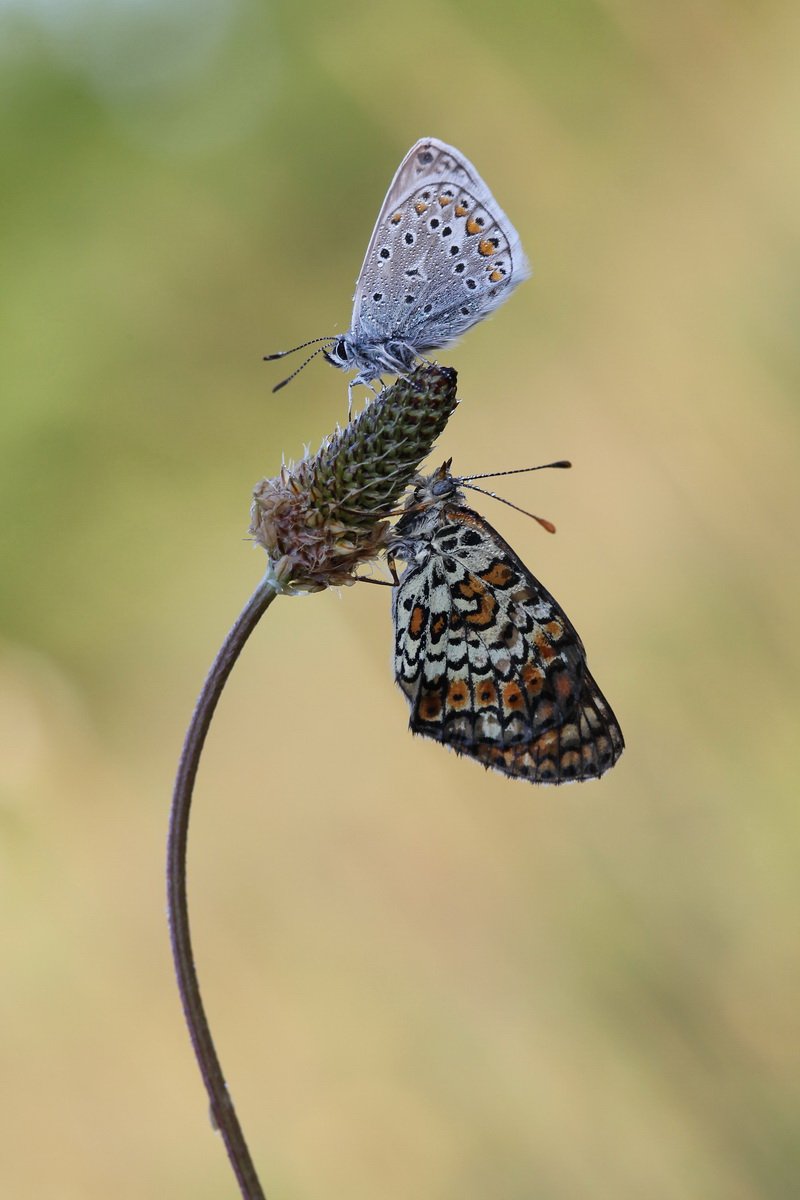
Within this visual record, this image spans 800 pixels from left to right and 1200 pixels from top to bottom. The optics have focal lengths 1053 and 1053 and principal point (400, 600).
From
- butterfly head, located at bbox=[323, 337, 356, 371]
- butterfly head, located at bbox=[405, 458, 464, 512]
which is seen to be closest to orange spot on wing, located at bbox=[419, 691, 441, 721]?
butterfly head, located at bbox=[405, 458, 464, 512]

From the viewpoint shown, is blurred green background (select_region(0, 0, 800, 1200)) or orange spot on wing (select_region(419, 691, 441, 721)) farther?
blurred green background (select_region(0, 0, 800, 1200))

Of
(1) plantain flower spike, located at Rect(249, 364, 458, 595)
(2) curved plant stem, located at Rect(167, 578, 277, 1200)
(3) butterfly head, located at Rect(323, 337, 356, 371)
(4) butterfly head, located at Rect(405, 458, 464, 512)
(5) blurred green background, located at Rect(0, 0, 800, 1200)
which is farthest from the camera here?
(5) blurred green background, located at Rect(0, 0, 800, 1200)

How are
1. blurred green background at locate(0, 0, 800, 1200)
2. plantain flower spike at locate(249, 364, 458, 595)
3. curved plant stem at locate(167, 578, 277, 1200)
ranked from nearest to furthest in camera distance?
curved plant stem at locate(167, 578, 277, 1200)
plantain flower spike at locate(249, 364, 458, 595)
blurred green background at locate(0, 0, 800, 1200)

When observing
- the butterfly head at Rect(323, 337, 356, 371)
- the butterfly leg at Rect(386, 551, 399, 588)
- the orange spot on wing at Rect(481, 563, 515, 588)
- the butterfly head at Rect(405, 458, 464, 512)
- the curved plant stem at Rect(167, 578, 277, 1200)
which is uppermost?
the butterfly head at Rect(323, 337, 356, 371)

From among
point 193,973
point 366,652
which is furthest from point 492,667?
point 366,652

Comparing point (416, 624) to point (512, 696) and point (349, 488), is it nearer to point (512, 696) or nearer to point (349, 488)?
point (512, 696)

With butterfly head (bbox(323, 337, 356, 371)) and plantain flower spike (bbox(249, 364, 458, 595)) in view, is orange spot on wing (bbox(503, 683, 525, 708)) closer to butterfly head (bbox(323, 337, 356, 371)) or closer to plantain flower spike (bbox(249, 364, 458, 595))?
plantain flower spike (bbox(249, 364, 458, 595))

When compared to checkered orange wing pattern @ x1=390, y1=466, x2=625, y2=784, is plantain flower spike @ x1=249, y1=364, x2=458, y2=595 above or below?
above

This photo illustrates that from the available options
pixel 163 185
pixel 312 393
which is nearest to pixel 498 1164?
pixel 312 393
